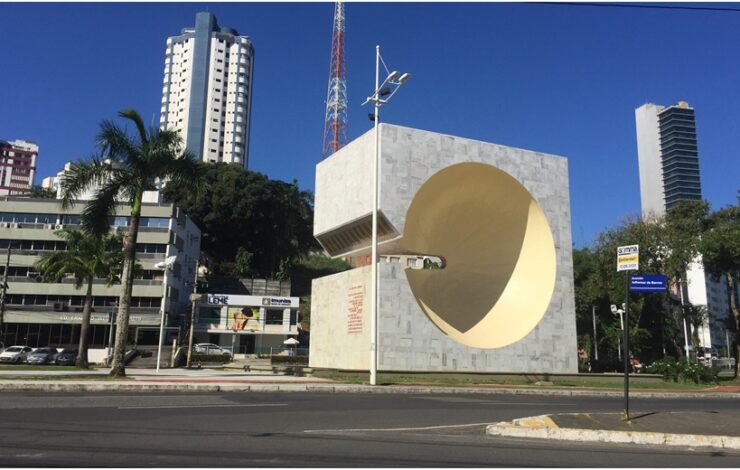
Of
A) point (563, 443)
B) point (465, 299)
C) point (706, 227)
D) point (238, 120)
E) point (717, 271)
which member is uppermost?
point (238, 120)

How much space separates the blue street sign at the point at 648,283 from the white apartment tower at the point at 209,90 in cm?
11637

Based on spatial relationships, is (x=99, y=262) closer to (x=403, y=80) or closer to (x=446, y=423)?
(x=403, y=80)

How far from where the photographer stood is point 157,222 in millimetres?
58969

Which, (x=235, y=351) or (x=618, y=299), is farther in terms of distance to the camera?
(x=235, y=351)

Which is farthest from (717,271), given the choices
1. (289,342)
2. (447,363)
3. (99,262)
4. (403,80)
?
(99,262)

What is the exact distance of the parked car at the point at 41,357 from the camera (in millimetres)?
39812

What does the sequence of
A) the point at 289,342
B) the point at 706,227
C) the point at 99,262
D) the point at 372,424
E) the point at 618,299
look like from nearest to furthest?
the point at 372,424 < the point at 99,262 < the point at 706,227 < the point at 618,299 < the point at 289,342

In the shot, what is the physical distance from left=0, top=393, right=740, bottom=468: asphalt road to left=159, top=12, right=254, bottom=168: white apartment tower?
375ft

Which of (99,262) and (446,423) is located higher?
(99,262)

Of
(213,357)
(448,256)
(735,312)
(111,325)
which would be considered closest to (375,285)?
(448,256)

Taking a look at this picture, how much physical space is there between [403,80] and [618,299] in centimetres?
3477

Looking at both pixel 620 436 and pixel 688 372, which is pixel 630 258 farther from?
pixel 688 372

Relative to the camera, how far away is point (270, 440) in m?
8.49

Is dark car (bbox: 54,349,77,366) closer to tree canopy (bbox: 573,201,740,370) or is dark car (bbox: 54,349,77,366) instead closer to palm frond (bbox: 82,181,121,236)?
palm frond (bbox: 82,181,121,236)
